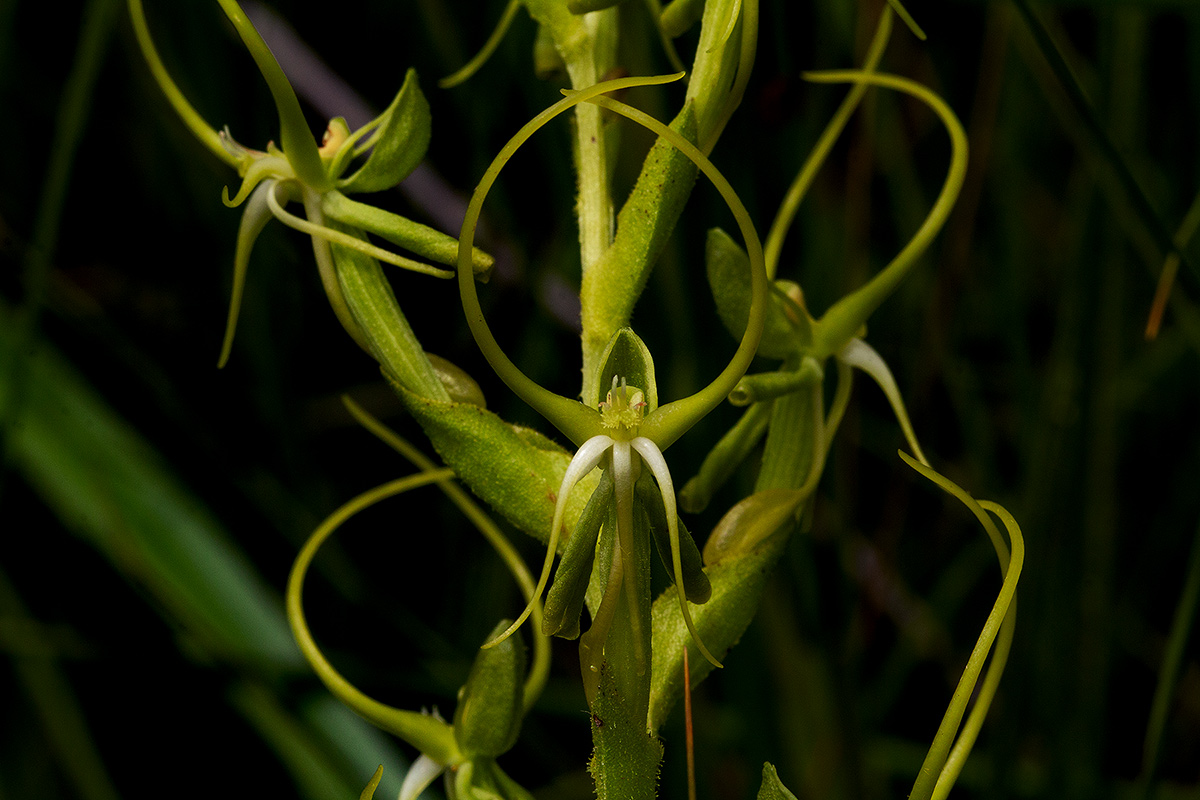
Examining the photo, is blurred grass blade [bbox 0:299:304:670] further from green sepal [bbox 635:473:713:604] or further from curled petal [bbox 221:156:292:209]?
green sepal [bbox 635:473:713:604]

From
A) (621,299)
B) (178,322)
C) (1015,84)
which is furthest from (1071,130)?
(178,322)

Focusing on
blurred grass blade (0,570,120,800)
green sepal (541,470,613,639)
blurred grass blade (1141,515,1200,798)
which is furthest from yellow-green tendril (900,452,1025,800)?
blurred grass blade (0,570,120,800)

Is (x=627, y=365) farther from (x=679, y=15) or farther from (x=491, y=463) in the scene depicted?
(x=679, y=15)

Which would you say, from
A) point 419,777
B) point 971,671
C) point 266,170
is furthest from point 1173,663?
point 266,170

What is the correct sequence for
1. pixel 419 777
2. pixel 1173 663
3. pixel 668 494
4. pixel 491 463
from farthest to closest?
pixel 1173 663, pixel 419 777, pixel 491 463, pixel 668 494

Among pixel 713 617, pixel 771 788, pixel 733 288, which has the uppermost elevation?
pixel 733 288

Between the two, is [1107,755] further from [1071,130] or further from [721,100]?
[721,100]
